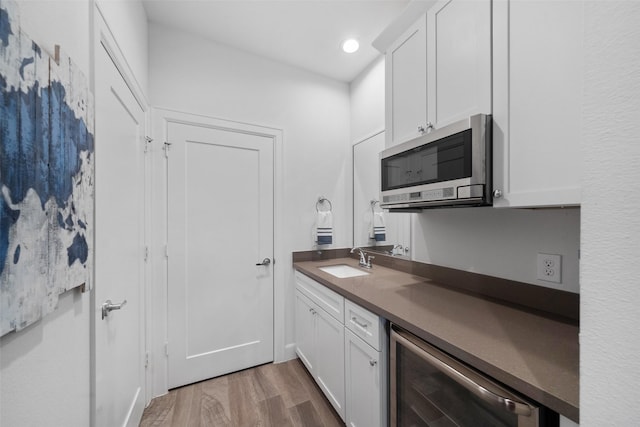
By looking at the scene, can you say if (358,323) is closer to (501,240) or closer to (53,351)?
(501,240)

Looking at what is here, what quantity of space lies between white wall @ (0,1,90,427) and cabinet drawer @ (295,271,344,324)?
116cm

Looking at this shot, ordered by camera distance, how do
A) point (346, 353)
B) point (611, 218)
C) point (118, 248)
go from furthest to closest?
point (346, 353), point (118, 248), point (611, 218)

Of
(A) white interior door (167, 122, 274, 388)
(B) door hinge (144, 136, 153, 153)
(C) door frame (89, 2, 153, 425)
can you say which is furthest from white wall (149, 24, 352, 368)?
(C) door frame (89, 2, 153, 425)

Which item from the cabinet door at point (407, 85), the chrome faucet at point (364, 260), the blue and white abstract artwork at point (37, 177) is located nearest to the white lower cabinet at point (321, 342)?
the chrome faucet at point (364, 260)

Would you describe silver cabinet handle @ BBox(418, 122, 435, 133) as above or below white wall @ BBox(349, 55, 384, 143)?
below

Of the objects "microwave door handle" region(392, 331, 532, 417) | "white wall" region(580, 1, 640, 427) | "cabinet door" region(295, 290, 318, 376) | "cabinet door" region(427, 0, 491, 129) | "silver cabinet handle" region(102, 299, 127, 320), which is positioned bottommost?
"cabinet door" region(295, 290, 318, 376)

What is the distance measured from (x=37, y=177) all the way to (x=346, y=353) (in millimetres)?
1507

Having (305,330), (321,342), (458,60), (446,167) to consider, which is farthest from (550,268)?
(305,330)

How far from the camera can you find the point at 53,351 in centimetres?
70

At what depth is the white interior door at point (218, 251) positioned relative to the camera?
195 cm

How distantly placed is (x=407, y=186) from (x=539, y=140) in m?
0.58

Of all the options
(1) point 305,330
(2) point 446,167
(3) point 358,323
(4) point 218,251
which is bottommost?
(1) point 305,330

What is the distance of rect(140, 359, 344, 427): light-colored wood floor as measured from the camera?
1611mm

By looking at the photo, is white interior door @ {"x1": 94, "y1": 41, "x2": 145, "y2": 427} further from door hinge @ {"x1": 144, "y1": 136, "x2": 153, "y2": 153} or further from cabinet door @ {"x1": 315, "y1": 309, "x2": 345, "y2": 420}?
cabinet door @ {"x1": 315, "y1": 309, "x2": 345, "y2": 420}
